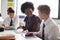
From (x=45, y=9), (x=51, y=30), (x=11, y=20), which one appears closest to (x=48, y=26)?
(x=51, y=30)

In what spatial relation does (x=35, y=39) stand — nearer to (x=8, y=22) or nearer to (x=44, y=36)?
(x=44, y=36)

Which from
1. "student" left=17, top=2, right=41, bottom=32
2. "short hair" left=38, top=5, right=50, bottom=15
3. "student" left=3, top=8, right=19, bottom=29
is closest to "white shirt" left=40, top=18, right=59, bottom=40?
"short hair" left=38, top=5, right=50, bottom=15

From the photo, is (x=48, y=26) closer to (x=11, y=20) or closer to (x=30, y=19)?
(x=30, y=19)

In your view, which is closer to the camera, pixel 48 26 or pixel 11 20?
pixel 48 26

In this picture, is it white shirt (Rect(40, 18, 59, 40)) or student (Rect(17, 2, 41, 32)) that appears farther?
student (Rect(17, 2, 41, 32))

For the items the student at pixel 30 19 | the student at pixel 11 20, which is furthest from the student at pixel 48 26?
the student at pixel 11 20

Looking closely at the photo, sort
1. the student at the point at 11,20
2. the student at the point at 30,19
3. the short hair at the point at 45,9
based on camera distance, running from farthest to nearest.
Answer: the student at the point at 11,20 → the student at the point at 30,19 → the short hair at the point at 45,9

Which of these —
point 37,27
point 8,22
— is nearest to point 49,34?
point 37,27

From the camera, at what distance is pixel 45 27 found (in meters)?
2.68

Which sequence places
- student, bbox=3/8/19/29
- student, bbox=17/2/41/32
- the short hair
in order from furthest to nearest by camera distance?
student, bbox=3/8/19/29
student, bbox=17/2/41/32
the short hair

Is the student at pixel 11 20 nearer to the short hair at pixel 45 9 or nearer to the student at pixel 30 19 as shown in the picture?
the student at pixel 30 19

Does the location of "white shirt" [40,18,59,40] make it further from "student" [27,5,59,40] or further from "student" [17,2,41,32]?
"student" [17,2,41,32]

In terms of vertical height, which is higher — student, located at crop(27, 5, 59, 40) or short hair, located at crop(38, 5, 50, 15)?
short hair, located at crop(38, 5, 50, 15)

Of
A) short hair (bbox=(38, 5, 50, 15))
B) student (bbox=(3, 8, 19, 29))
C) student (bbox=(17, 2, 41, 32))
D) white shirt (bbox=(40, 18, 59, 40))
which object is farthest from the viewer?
student (bbox=(3, 8, 19, 29))
